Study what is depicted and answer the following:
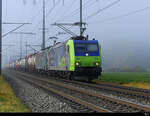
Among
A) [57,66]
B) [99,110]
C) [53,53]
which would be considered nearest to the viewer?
[99,110]

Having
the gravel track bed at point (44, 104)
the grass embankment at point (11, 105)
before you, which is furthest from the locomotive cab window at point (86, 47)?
the grass embankment at point (11, 105)

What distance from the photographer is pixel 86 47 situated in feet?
63.9

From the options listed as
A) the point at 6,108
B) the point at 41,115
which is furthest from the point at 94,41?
the point at 41,115

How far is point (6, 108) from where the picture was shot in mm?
8328

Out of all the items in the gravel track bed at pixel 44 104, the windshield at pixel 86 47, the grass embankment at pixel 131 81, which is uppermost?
the windshield at pixel 86 47

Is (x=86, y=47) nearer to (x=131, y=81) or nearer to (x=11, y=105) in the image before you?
(x=131, y=81)

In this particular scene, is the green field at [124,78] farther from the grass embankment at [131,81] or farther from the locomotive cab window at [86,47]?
the locomotive cab window at [86,47]

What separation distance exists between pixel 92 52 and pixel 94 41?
0.98 metres

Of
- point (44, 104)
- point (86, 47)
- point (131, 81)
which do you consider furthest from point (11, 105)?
point (131, 81)

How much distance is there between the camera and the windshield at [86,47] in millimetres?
19172

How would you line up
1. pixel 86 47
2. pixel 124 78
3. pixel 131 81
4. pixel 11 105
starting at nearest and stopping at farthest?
1. pixel 11 105
2. pixel 86 47
3. pixel 131 81
4. pixel 124 78

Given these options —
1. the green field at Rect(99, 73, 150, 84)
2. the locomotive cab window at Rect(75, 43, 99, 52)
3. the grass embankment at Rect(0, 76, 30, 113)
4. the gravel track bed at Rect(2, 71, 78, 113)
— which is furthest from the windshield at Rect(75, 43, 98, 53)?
the grass embankment at Rect(0, 76, 30, 113)

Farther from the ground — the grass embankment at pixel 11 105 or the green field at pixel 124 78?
the green field at pixel 124 78

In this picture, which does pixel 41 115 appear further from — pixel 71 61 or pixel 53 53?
pixel 53 53
